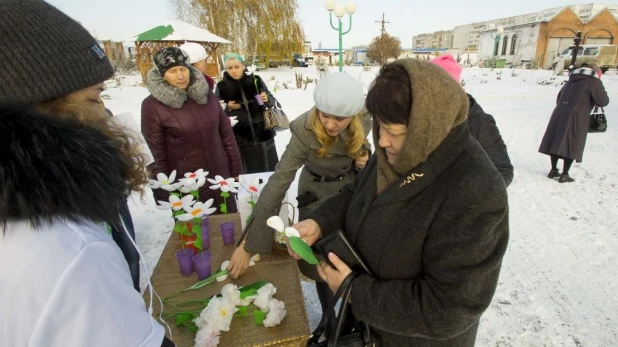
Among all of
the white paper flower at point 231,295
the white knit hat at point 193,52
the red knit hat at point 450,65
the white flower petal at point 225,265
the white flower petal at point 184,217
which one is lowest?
the white flower petal at point 225,265

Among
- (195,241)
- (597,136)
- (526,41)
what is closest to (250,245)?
(195,241)

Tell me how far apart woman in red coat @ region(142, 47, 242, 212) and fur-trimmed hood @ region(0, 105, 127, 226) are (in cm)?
196

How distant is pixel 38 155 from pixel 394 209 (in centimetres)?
88

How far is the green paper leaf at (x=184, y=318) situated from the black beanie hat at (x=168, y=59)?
197cm

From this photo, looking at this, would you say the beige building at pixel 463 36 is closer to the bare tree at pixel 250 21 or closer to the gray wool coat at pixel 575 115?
the bare tree at pixel 250 21

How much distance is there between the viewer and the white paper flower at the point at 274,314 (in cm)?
115

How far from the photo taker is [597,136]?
6801mm

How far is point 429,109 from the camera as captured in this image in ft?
2.85

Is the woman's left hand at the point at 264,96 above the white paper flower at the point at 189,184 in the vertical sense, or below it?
above

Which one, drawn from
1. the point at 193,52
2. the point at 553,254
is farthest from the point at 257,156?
the point at 553,254

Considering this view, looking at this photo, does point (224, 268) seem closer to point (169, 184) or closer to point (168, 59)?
point (169, 184)

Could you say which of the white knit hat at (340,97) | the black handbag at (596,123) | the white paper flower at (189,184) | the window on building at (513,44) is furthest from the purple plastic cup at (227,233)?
the window on building at (513,44)

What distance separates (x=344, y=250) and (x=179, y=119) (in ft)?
6.39

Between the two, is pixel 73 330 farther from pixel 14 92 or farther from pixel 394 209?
pixel 394 209
